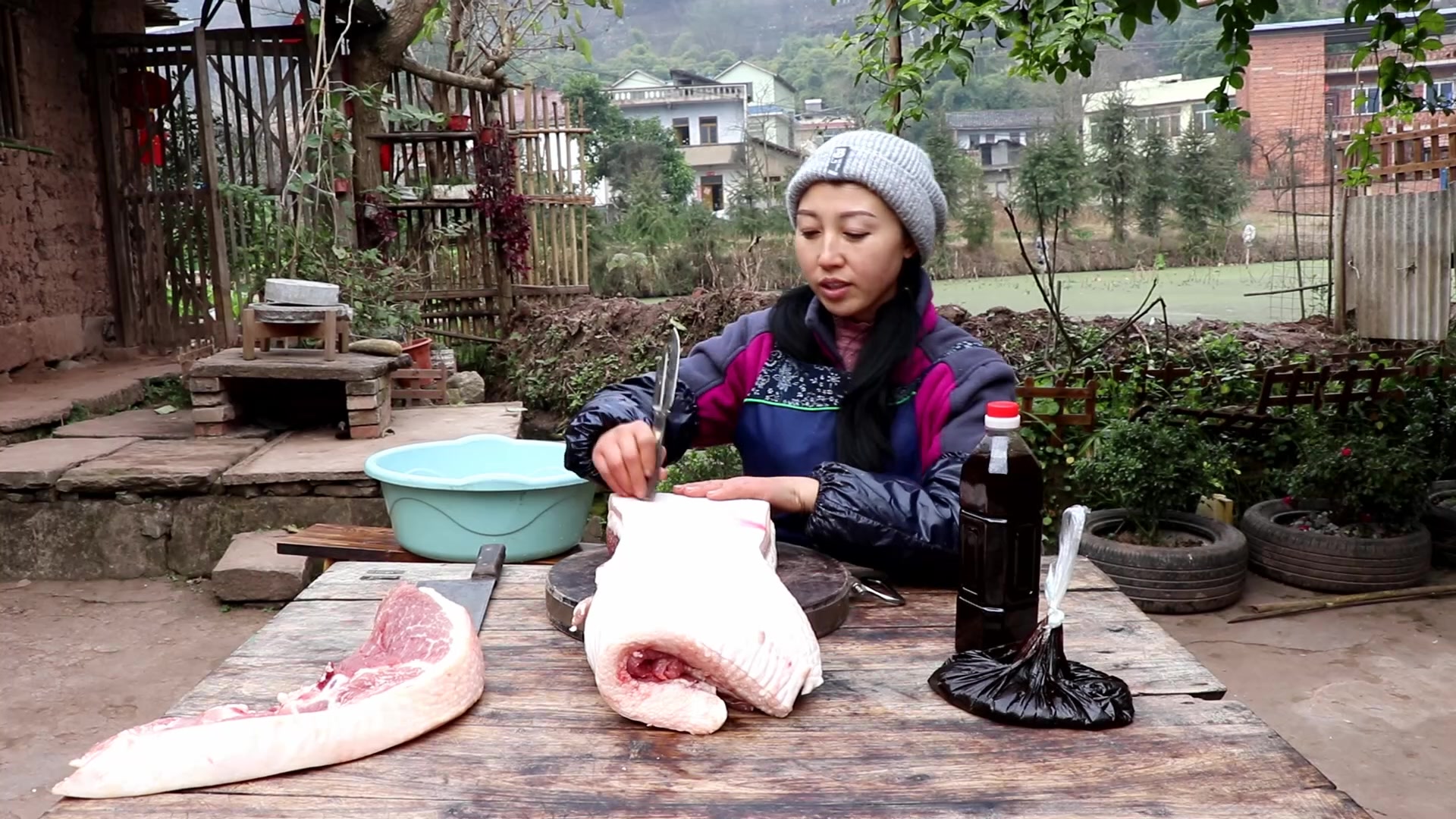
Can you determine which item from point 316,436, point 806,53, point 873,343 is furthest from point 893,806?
point 806,53

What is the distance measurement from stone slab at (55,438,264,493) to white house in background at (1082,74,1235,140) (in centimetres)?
1235

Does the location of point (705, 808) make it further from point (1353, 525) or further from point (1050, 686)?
point (1353, 525)

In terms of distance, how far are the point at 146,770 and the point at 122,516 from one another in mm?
4243

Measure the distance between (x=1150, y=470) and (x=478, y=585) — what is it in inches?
147

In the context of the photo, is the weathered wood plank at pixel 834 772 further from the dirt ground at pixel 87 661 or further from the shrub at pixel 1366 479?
the shrub at pixel 1366 479

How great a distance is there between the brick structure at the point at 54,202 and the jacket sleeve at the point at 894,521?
638cm

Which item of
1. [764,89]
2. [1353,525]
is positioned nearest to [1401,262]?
[1353,525]

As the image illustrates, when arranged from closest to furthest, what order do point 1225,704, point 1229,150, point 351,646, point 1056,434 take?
point 1225,704, point 351,646, point 1056,434, point 1229,150

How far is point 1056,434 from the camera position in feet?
17.8

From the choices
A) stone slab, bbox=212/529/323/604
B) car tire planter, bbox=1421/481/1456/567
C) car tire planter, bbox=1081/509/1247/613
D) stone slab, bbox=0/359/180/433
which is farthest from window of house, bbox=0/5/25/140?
car tire planter, bbox=1421/481/1456/567

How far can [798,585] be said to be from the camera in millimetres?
1637

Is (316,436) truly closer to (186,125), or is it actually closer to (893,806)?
(186,125)

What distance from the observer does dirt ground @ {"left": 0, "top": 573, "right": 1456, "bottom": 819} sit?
3.35 m

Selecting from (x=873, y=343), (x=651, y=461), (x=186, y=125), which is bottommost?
(x=651, y=461)
